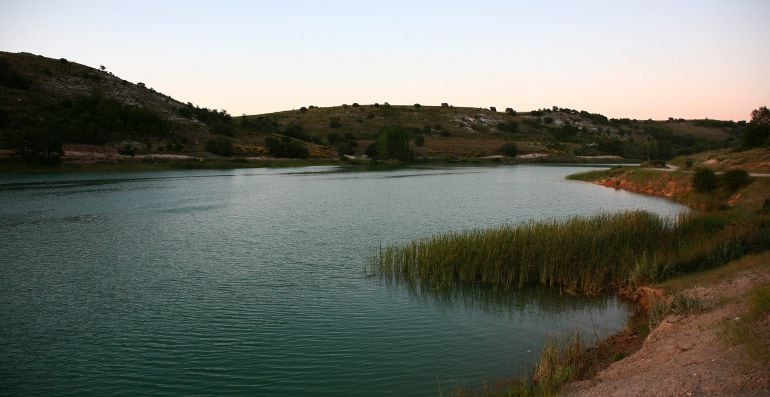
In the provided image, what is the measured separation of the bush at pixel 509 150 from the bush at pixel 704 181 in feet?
341

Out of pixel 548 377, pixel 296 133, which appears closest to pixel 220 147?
pixel 296 133

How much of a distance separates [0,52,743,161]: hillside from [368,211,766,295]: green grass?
7495 centimetres

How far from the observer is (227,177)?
86.1 m

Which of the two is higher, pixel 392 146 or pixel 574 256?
pixel 392 146

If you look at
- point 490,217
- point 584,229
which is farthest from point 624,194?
point 584,229

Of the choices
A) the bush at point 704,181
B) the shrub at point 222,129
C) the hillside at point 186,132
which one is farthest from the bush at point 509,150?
the bush at point 704,181

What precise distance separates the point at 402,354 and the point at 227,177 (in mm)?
75041

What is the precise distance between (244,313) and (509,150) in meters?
139

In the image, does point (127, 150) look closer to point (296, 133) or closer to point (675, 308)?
point (296, 133)

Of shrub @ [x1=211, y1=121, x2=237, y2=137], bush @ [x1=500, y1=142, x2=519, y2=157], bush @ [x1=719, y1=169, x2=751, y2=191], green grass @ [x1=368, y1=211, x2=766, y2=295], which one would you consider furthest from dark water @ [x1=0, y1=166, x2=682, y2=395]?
bush @ [x1=500, y1=142, x2=519, y2=157]

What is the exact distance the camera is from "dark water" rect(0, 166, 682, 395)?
14.4 metres

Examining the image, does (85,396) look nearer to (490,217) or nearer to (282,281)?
(282,281)

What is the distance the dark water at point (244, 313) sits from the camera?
1445 cm

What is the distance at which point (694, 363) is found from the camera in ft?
37.0
